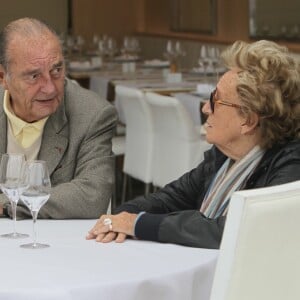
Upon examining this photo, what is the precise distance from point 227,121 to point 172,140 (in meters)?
3.77

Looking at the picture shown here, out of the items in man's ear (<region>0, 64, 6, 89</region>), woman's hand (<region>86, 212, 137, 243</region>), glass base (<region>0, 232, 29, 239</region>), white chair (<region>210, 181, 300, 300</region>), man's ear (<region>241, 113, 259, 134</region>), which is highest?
man's ear (<region>0, 64, 6, 89</region>)

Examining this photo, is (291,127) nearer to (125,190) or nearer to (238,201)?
(238,201)

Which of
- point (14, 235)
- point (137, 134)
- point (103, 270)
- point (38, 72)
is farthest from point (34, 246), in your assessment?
point (137, 134)

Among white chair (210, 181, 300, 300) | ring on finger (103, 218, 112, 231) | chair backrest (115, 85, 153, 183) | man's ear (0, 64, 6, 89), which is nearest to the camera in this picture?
white chair (210, 181, 300, 300)

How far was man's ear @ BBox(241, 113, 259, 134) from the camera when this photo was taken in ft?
9.12

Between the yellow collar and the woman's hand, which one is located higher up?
the yellow collar

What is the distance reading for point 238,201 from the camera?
6.81 feet

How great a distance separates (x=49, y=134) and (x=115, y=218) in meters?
0.80

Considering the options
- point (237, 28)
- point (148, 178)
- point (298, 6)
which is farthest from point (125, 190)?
point (237, 28)

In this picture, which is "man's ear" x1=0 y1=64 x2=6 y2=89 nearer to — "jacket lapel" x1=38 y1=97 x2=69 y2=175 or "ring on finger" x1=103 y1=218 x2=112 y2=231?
"jacket lapel" x1=38 y1=97 x2=69 y2=175

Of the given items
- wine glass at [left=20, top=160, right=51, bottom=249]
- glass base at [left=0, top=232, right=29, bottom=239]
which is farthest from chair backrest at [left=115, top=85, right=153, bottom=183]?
wine glass at [left=20, top=160, right=51, bottom=249]

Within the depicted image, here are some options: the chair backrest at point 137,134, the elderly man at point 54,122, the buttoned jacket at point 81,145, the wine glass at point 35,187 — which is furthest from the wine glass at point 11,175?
the chair backrest at point 137,134

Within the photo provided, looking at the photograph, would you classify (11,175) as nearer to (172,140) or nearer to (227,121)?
(227,121)

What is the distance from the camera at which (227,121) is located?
2.82 m
